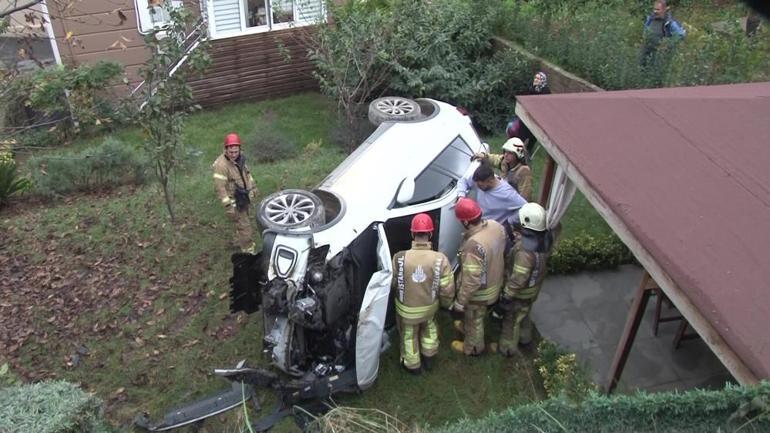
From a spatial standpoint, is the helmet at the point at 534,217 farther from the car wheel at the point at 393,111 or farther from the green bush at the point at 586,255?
the car wheel at the point at 393,111

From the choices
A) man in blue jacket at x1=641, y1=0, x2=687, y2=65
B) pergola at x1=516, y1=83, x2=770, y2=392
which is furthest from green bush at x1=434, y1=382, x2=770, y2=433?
man in blue jacket at x1=641, y1=0, x2=687, y2=65

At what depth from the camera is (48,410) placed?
375 cm

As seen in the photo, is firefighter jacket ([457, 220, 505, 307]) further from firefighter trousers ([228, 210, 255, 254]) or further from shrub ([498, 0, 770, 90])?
shrub ([498, 0, 770, 90])

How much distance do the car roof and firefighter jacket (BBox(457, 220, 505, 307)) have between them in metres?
0.88

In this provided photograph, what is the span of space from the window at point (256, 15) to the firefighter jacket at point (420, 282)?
29.9ft

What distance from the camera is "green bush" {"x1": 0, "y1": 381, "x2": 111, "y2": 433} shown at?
141 inches

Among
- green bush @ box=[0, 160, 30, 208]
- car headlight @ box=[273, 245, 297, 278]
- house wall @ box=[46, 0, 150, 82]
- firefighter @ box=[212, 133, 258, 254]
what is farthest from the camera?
house wall @ box=[46, 0, 150, 82]

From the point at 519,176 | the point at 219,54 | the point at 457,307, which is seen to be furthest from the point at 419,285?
the point at 219,54

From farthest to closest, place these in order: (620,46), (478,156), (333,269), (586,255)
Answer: (620,46) < (586,255) < (478,156) < (333,269)

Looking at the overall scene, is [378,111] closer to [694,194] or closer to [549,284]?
[549,284]

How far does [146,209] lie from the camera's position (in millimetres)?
8438

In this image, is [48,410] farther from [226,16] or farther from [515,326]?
[226,16]

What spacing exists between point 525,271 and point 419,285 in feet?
3.44

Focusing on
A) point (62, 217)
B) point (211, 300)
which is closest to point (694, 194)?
point (211, 300)
